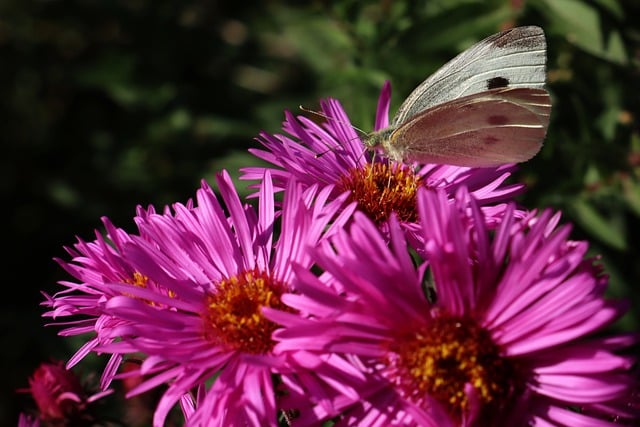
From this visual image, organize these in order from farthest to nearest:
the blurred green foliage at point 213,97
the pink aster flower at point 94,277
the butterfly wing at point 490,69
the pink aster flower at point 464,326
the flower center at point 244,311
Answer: the blurred green foliage at point 213,97 → the butterfly wing at point 490,69 → the pink aster flower at point 94,277 → the flower center at point 244,311 → the pink aster flower at point 464,326

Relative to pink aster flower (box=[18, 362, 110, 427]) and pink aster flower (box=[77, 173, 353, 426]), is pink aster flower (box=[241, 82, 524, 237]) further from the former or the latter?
pink aster flower (box=[18, 362, 110, 427])

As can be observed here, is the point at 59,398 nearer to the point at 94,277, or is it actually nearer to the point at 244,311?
the point at 94,277

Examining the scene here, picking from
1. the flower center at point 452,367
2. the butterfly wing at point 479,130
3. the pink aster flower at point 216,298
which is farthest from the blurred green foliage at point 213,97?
the flower center at point 452,367

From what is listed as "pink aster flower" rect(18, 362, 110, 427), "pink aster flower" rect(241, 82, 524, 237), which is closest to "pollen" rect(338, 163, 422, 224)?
"pink aster flower" rect(241, 82, 524, 237)

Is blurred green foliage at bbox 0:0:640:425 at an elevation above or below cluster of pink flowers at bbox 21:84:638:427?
above

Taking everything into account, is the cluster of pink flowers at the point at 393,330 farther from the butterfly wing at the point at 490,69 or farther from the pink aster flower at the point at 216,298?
the butterfly wing at the point at 490,69

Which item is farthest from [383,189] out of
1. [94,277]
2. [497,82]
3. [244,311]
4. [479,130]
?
[94,277]

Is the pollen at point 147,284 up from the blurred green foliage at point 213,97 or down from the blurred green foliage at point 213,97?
down

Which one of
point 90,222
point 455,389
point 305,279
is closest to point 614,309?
point 455,389
